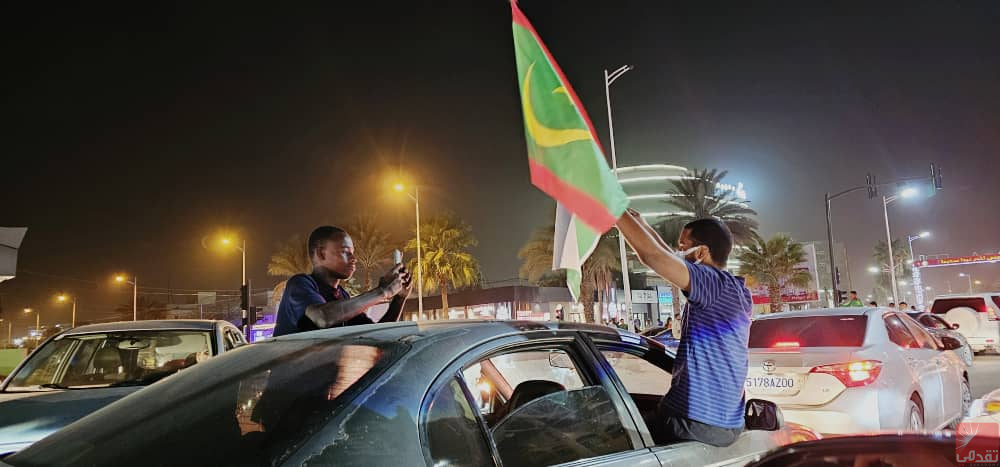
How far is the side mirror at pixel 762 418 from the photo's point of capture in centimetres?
301

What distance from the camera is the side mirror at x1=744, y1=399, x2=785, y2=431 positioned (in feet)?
9.88

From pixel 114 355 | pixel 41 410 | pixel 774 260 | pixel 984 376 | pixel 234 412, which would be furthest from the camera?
pixel 774 260

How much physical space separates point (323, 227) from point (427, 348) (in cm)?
275

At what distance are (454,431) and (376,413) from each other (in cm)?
30

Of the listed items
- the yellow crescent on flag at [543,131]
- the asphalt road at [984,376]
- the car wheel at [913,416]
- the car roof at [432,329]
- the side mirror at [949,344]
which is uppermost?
the yellow crescent on flag at [543,131]

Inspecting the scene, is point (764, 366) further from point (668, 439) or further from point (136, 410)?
point (136, 410)

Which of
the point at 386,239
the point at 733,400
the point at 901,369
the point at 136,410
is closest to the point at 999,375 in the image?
the point at 901,369

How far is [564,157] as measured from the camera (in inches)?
111

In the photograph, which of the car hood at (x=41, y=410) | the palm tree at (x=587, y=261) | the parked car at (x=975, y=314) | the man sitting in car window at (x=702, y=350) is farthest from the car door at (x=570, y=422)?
the palm tree at (x=587, y=261)

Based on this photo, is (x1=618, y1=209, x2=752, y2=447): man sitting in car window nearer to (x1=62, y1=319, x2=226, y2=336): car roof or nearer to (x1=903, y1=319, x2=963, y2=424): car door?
(x1=62, y1=319, x2=226, y2=336): car roof

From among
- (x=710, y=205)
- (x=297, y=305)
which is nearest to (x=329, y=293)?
(x=297, y=305)

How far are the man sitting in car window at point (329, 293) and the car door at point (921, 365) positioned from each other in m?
5.06

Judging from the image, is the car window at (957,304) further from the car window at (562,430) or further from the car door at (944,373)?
the car window at (562,430)

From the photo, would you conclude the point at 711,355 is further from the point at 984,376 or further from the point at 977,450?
the point at 984,376
